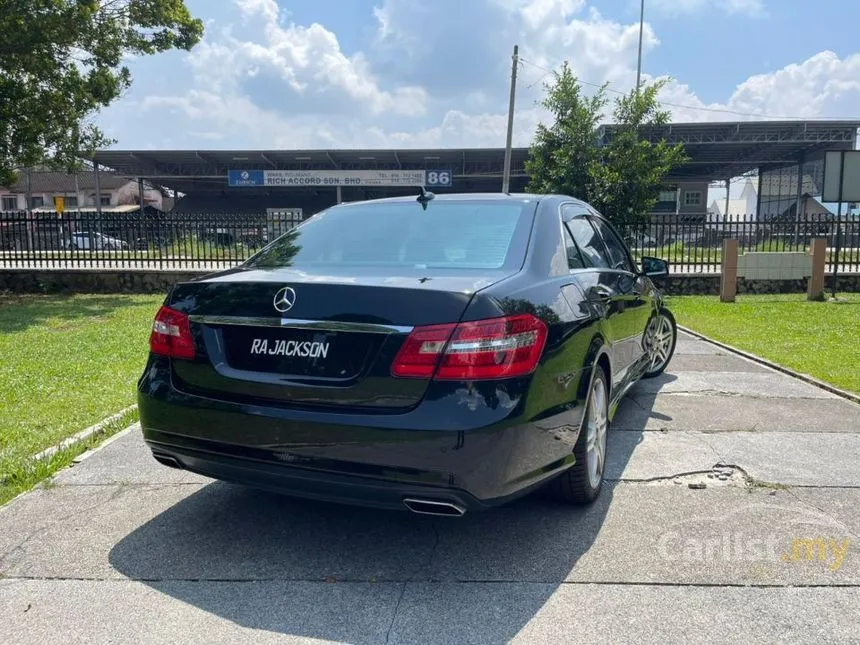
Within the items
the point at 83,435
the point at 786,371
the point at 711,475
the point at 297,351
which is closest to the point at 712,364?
the point at 786,371

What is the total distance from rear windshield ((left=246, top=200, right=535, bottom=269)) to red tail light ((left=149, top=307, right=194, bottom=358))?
1.78 feet

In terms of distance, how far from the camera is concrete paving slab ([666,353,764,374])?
7.32m

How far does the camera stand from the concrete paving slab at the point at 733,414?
5102mm

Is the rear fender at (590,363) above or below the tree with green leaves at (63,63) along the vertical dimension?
below

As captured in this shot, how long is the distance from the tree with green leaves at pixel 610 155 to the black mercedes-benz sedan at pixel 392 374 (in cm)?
1280

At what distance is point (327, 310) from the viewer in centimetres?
279

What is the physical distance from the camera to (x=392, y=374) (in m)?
2.66

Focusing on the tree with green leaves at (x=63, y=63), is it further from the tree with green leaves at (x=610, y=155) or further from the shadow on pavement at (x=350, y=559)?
the shadow on pavement at (x=350, y=559)

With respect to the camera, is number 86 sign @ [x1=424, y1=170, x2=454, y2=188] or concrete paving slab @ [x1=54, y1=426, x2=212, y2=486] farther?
number 86 sign @ [x1=424, y1=170, x2=454, y2=188]

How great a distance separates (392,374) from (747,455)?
9.44 feet

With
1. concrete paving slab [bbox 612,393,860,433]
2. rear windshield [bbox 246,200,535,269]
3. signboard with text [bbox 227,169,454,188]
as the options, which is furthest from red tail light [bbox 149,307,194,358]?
signboard with text [bbox 227,169,454,188]

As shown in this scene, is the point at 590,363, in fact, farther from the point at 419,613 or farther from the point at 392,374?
the point at 419,613

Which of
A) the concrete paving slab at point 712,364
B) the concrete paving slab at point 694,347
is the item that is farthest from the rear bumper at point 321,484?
the concrete paving slab at point 694,347

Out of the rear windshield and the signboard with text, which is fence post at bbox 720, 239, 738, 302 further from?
the signboard with text
